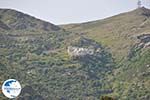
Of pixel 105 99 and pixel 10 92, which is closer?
pixel 10 92

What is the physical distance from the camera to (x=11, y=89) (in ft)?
240

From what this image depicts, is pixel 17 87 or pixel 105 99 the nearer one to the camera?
pixel 17 87

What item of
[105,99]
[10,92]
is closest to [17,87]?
A: [10,92]

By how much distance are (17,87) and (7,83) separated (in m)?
1.54

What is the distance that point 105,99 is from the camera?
8506cm

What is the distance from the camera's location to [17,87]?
72.9 m

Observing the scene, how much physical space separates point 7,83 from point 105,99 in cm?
1941

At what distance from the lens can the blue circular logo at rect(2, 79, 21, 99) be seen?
72125mm

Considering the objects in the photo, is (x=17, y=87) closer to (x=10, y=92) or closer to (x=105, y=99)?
(x=10, y=92)

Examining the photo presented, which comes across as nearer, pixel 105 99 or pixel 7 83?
pixel 7 83

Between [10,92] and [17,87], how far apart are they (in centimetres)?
122

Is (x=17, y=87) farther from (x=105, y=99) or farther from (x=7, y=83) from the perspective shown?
(x=105, y=99)

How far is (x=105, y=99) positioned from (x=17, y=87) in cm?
1825

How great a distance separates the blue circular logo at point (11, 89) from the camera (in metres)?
72.1
